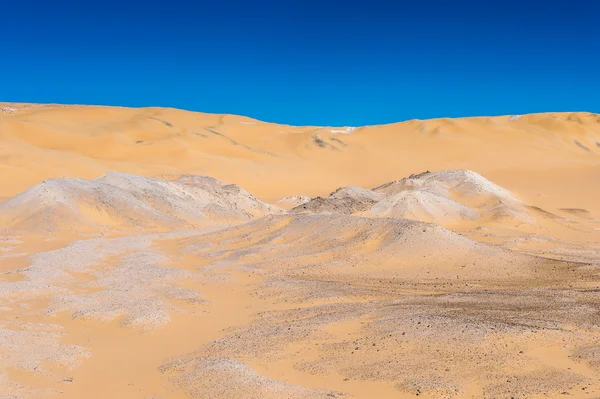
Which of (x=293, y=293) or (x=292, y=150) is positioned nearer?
(x=293, y=293)

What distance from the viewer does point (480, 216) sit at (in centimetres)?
2780

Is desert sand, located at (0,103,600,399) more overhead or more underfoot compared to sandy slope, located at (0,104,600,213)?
more underfoot

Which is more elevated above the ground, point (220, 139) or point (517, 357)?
point (220, 139)

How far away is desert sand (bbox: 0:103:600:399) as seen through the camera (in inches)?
295

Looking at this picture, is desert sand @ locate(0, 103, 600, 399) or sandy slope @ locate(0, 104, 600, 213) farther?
sandy slope @ locate(0, 104, 600, 213)

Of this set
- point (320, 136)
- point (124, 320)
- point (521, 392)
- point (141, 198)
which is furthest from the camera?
point (320, 136)

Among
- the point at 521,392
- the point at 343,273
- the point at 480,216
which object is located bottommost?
A: the point at 521,392

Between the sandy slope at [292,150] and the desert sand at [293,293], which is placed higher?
the sandy slope at [292,150]

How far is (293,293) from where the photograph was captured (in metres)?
12.7

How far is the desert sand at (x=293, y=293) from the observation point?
7484 millimetres

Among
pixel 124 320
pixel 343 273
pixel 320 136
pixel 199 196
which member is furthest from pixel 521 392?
pixel 320 136

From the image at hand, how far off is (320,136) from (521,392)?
2738 inches

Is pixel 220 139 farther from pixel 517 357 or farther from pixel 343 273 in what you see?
pixel 517 357

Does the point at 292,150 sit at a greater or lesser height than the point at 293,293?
greater
